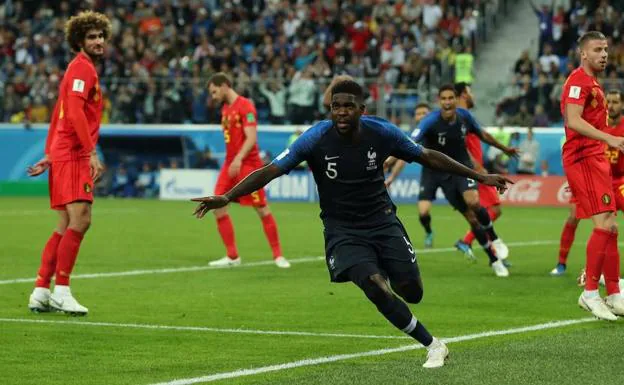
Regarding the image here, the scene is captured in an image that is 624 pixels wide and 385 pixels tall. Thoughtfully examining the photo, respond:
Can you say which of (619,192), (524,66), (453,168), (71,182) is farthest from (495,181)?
(524,66)

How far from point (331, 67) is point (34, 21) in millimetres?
11987

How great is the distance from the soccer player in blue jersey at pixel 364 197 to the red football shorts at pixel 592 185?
2538 millimetres

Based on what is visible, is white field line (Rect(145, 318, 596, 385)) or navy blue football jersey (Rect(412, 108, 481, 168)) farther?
navy blue football jersey (Rect(412, 108, 481, 168))

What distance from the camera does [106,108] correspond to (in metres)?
37.8

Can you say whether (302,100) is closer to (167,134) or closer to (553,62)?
(167,134)

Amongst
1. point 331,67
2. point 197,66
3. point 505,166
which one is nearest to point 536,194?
point 505,166

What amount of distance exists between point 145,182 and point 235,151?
20.2 metres

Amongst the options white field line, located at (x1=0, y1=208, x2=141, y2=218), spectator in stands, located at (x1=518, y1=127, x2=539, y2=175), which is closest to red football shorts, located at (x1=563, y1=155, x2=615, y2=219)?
white field line, located at (x1=0, y1=208, x2=141, y2=218)

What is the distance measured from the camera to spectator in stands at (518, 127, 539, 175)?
106 feet

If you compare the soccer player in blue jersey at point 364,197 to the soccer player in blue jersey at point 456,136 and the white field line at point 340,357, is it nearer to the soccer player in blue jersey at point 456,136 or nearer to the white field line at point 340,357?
the white field line at point 340,357

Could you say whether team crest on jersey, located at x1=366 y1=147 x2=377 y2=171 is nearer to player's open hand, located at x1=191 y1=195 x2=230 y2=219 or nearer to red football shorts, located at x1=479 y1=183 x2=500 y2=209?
player's open hand, located at x1=191 y1=195 x2=230 y2=219

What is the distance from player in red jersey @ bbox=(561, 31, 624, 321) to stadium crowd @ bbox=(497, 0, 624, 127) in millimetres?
20657

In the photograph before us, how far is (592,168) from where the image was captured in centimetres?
1138

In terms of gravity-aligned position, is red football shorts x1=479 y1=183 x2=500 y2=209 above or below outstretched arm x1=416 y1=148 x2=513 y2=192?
below
